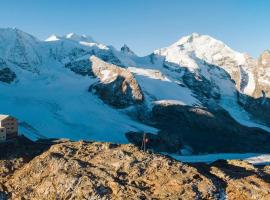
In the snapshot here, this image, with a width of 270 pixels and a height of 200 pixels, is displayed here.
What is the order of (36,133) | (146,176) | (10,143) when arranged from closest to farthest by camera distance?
(146,176) → (10,143) → (36,133)

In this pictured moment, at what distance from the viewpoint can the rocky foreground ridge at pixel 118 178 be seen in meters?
71.9

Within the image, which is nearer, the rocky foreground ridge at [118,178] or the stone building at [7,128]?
the rocky foreground ridge at [118,178]

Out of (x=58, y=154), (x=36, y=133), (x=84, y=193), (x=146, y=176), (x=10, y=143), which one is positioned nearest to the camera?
(x=84, y=193)

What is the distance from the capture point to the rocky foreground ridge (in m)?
71.9

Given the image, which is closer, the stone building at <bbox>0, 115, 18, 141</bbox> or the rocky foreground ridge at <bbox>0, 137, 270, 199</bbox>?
the rocky foreground ridge at <bbox>0, 137, 270, 199</bbox>

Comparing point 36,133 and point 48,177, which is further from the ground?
point 48,177

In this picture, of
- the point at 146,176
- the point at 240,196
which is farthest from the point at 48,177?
the point at 240,196

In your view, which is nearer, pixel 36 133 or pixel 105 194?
pixel 105 194

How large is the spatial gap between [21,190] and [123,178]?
1552cm

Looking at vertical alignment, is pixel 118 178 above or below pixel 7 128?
above

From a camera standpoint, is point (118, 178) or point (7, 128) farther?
point (7, 128)

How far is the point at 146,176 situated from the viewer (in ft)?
250

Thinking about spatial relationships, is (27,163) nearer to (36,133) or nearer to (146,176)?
(146,176)

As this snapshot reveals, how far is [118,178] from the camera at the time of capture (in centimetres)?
7525
